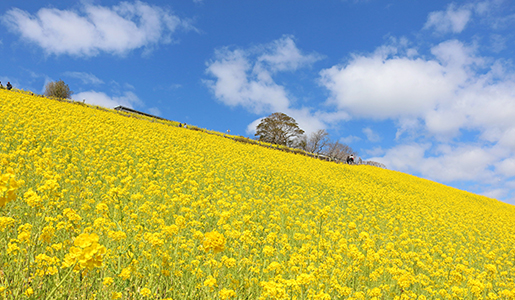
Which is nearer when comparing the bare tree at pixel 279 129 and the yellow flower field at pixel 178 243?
the yellow flower field at pixel 178 243

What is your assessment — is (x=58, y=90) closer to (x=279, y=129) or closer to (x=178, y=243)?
(x=279, y=129)

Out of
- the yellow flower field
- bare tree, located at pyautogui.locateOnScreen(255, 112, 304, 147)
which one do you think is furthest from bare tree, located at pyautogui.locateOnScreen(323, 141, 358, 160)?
the yellow flower field

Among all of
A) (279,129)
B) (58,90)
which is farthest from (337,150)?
(58,90)

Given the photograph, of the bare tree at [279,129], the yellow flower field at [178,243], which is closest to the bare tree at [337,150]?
the bare tree at [279,129]

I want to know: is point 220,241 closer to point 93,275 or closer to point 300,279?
point 300,279

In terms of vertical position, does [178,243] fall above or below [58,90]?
below

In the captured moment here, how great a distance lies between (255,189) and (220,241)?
783 centimetres

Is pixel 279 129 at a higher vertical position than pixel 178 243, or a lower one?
higher

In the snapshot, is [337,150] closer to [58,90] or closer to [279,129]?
[279,129]

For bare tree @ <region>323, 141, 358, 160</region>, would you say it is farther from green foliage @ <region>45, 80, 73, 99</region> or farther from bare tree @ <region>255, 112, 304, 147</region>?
green foliage @ <region>45, 80, 73, 99</region>

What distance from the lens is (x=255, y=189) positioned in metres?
10.5

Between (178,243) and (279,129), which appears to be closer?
(178,243)

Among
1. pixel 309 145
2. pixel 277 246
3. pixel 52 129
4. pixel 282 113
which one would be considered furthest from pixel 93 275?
pixel 309 145

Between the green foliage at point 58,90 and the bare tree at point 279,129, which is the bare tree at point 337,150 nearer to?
the bare tree at point 279,129
